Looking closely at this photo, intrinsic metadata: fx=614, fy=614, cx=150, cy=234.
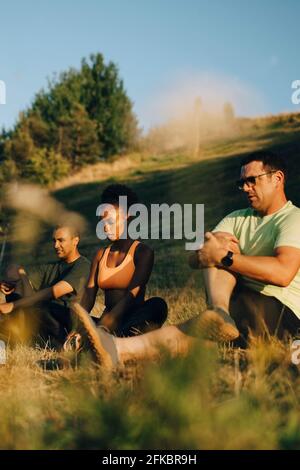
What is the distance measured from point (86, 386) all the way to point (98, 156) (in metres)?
41.6

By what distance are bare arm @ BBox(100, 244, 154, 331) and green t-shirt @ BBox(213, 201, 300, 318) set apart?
0.66 metres

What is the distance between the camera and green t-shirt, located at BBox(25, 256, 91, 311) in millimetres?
5652

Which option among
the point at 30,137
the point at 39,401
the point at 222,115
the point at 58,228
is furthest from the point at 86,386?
the point at 222,115

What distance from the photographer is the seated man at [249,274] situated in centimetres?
371

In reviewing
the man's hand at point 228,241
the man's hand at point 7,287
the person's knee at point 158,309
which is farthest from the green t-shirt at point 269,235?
the man's hand at point 7,287

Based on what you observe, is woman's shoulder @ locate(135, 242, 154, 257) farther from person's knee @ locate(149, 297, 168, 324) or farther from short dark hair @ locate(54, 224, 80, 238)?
short dark hair @ locate(54, 224, 80, 238)

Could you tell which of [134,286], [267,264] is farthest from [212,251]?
[134,286]

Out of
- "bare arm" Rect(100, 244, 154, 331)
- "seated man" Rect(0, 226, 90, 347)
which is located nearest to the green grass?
"bare arm" Rect(100, 244, 154, 331)

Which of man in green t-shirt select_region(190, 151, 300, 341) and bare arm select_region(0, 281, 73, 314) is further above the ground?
man in green t-shirt select_region(190, 151, 300, 341)


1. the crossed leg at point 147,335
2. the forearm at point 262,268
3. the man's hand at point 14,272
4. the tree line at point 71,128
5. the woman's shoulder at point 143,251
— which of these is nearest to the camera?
the crossed leg at point 147,335

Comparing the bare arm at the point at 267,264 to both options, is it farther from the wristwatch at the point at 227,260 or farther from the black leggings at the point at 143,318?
the black leggings at the point at 143,318

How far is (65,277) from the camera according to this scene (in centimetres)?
567

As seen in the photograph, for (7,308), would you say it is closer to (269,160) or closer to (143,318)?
(143,318)

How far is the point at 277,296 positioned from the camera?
14.0 feet
